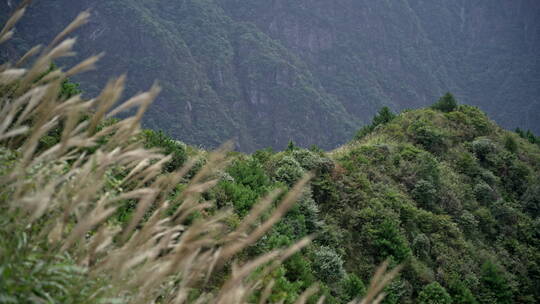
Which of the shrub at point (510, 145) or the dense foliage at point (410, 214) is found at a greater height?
the shrub at point (510, 145)

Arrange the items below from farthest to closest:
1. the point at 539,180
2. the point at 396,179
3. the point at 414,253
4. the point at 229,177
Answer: the point at 539,180
the point at 396,179
the point at 414,253
the point at 229,177

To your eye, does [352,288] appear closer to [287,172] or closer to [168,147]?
[287,172]

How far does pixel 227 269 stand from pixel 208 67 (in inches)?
7190

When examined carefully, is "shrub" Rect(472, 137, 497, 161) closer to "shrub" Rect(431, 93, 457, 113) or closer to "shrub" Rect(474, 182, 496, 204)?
"shrub" Rect(474, 182, 496, 204)

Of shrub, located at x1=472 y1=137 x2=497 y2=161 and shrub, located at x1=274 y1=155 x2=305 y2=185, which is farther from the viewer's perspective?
shrub, located at x1=472 y1=137 x2=497 y2=161

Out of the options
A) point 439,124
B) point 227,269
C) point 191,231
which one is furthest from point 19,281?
point 439,124

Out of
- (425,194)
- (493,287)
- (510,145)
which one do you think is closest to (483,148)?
(510,145)

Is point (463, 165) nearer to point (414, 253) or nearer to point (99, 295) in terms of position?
point (414, 253)

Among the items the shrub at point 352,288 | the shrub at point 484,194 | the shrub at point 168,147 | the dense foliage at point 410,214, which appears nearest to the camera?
the shrub at point 168,147

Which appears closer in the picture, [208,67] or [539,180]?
[539,180]

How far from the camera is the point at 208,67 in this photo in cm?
18012

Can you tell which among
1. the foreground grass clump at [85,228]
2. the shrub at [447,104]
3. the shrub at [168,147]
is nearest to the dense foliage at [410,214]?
the shrub at [168,147]

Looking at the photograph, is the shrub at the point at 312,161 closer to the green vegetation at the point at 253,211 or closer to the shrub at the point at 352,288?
the green vegetation at the point at 253,211

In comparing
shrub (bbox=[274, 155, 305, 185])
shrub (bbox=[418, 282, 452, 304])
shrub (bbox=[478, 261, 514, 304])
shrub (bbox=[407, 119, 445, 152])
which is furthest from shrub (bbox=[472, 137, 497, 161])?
shrub (bbox=[274, 155, 305, 185])
